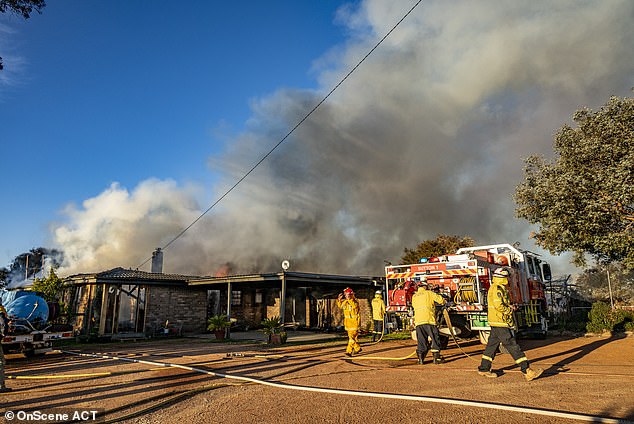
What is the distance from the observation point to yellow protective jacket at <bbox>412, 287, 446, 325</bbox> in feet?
28.0

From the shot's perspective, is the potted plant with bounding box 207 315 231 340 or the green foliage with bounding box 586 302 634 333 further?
the potted plant with bounding box 207 315 231 340

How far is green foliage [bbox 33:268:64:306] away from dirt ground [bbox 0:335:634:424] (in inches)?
414

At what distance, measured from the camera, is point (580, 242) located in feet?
39.4

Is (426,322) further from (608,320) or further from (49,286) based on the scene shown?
(49,286)

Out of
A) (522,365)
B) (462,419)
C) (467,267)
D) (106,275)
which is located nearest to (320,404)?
(462,419)

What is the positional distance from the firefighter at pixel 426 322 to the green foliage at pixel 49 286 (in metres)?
17.9

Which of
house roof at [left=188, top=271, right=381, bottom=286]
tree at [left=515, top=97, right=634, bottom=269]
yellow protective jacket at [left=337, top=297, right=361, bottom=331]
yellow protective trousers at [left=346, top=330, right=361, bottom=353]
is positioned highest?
tree at [left=515, top=97, right=634, bottom=269]

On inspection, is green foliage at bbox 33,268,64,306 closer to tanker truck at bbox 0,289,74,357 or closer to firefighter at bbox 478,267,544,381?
tanker truck at bbox 0,289,74,357

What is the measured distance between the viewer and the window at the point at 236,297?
23.9 m

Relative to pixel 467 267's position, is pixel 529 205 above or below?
above

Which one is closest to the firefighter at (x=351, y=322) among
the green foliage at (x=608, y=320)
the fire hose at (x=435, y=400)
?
the fire hose at (x=435, y=400)

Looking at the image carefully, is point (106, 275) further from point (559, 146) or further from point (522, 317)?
point (559, 146)

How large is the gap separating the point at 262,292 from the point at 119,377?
17135mm

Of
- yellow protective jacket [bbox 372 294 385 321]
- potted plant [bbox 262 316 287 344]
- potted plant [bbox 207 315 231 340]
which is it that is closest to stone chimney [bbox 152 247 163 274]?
potted plant [bbox 207 315 231 340]
